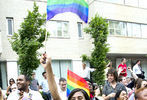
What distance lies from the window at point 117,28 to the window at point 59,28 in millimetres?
3989

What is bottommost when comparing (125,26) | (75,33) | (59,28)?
(75,33)

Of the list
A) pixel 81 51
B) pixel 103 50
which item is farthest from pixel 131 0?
pixel 103 50

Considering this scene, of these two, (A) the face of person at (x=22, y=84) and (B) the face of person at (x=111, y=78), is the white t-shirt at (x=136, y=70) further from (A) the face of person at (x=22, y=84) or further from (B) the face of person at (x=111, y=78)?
(A) the face of person at (x=22, y=84)

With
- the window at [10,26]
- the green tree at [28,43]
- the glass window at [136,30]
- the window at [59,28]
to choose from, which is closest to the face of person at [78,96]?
the green tree at [28,43]

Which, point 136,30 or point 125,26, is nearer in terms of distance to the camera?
point 125,26

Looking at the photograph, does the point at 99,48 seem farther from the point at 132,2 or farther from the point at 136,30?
the point at 132,2

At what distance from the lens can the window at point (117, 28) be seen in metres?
20.5

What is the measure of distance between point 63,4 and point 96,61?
11.3 metres

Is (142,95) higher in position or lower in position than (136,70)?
higher

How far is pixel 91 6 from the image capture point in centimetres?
2025

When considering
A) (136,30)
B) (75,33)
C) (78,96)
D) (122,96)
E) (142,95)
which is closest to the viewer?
(142,95)

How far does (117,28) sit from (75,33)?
410cm


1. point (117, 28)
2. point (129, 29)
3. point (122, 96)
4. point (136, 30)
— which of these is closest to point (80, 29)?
point (117, 28)

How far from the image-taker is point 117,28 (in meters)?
21.0
